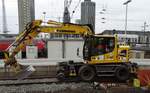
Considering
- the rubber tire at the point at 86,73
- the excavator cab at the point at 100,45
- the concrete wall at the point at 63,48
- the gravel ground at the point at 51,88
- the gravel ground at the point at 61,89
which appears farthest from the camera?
the concrete wall at the point at 63,48

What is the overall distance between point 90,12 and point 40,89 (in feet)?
58.6

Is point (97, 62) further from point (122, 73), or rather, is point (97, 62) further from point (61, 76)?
point (61, 76)

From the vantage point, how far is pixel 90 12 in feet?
93.1

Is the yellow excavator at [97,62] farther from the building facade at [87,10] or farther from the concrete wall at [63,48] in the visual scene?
the building facade at [87,10]

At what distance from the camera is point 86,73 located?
14.1m

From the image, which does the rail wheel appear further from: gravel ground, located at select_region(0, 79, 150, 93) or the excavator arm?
the excavator arm

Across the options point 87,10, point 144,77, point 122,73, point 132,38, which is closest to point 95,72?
point 122,73

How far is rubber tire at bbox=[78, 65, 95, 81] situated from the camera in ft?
45.8

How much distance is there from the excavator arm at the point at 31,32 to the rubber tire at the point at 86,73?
2.06 meters

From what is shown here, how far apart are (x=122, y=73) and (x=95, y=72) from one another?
1674 millimetres

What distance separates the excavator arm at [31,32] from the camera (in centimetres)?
1283

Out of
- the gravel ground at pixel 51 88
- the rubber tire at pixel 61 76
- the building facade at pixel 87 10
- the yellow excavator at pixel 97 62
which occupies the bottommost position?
the gravel ground at pixel 51 88

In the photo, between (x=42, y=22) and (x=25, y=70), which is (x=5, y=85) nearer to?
(x=25, y=70)

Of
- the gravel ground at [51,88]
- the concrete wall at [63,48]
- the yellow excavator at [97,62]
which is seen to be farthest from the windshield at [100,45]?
the concrete wall at [63,48]
